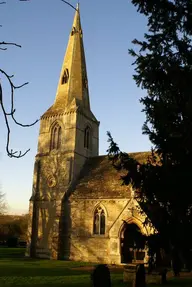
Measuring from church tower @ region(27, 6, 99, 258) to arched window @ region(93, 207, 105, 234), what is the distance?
3.08 meters

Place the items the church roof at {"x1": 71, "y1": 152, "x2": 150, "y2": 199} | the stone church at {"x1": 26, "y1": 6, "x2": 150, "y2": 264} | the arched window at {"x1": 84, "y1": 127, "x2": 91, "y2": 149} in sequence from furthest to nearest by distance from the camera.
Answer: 1. the arched window at {"x1": 84, "y1": 127, "x2": 91, "y2": 149}
2. the church roof at {"x1": 71, "y1": 152, "x2": 150, "y2": 199}
3. the stone church at {"x1": 26, "y1": 6, "x2": 150, "y2": 264}

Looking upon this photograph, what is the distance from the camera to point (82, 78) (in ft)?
111

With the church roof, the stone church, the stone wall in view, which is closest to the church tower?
the stone church

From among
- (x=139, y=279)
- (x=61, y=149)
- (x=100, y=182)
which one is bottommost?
(x=139, y=279)

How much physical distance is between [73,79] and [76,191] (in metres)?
12.6

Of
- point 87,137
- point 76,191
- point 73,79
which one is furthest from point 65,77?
point 76,191

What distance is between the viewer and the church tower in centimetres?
2778

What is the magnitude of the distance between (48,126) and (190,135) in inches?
969

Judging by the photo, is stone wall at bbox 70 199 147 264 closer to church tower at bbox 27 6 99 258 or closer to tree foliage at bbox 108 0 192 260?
church tower at bbox 27 6 99 258

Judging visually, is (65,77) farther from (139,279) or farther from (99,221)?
(139,279)

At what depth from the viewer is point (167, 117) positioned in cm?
922

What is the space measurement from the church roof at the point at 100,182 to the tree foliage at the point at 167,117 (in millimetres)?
15841

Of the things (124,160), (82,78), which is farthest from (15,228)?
(124,160)

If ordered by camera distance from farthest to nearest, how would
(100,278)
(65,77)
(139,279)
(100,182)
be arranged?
1. (65,77)
2. (100,182)
3. (139,279)
4. (100,278)
